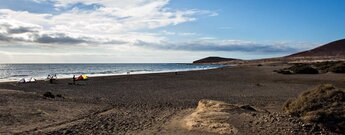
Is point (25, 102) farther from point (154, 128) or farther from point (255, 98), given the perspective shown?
point (255, 98)

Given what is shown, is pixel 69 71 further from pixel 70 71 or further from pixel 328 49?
pixel 328 49

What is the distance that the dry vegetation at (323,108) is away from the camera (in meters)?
→ 9.73

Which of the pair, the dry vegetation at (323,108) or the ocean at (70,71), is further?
the ocean at (70,71)

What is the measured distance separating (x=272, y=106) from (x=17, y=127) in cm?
1022

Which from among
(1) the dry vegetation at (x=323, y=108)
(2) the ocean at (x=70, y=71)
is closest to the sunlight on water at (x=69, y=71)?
(2) the ocean at (x=70, y=71)

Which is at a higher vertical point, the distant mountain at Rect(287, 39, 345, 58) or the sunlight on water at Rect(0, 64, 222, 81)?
the distant mountain at Rect(287, 39, 345, 58)

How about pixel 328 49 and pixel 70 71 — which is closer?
pixel 70 71

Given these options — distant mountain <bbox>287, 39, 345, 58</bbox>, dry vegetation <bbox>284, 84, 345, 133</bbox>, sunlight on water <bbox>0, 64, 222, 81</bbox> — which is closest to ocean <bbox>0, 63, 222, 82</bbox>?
sunlight on water <bbox>0, 64, 222, 81</bbox>

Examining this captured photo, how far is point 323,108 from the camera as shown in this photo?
34.5 feet

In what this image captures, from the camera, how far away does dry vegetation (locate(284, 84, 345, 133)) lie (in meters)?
9.73

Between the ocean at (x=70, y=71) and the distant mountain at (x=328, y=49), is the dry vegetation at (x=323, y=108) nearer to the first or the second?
the ocean at (x=70, y=71)

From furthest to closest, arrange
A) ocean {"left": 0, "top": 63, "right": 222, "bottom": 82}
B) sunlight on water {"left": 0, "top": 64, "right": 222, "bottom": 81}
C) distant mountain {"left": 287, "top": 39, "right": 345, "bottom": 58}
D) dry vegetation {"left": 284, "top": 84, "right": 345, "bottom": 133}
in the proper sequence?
distant mountain {"left": 287, "top": 39, "right": 345, "bottom": 58}
sunlight on water {"left": 0, "top": 64, "right": 222, "bottom": 81}
ocean {"left": 0, "top": 63, "right": 222, "bottom": 82}
dry vegetation {"left": 284, "top": 84, "right": 345, "bottom": 133}

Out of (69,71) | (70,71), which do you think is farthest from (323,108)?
(69,71)

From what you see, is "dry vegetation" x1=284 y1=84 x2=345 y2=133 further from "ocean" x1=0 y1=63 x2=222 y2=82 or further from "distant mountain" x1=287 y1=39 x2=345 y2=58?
"distant mountain" x1=287 y1=39 x2=345 y2=58
